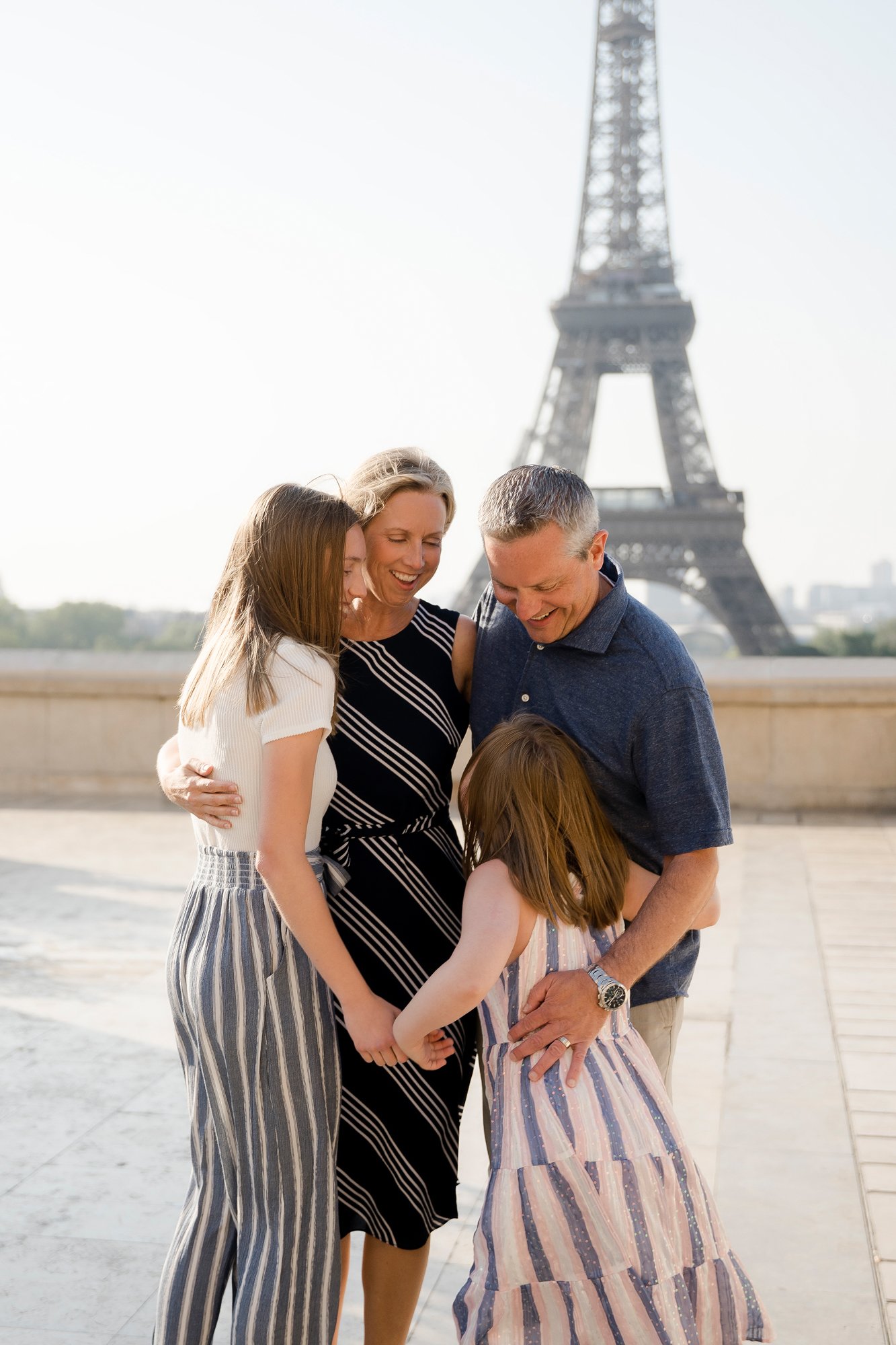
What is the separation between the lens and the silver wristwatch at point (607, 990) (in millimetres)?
1864

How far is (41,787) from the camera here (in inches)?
356

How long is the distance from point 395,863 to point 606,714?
0.42 metres

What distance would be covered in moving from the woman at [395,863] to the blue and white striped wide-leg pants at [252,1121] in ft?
0.66

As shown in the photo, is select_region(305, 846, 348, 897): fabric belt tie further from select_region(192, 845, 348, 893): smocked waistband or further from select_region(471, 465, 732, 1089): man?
select_region(471, 465, 732, 1089): man

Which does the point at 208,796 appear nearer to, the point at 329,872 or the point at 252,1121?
the point at 329,872

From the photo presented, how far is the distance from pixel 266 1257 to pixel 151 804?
23.2 feet

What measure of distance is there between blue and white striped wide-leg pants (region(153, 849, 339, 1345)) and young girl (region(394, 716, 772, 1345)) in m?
0.17

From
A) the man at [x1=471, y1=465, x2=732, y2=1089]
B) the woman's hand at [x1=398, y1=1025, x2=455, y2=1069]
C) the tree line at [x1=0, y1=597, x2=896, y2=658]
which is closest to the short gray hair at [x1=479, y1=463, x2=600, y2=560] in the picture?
the man at [x1=471, y1=465, x2=732, y2=1089]

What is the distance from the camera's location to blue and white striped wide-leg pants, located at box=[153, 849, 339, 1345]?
1818 millimetres

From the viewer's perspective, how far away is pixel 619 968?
191 cm

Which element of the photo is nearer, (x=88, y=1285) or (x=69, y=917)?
(x=88, y=1285)

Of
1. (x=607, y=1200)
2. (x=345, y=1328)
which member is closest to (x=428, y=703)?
(x=607, y=1200)

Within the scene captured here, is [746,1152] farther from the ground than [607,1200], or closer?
closer

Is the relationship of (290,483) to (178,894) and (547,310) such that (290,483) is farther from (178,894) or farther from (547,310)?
(547,310)
